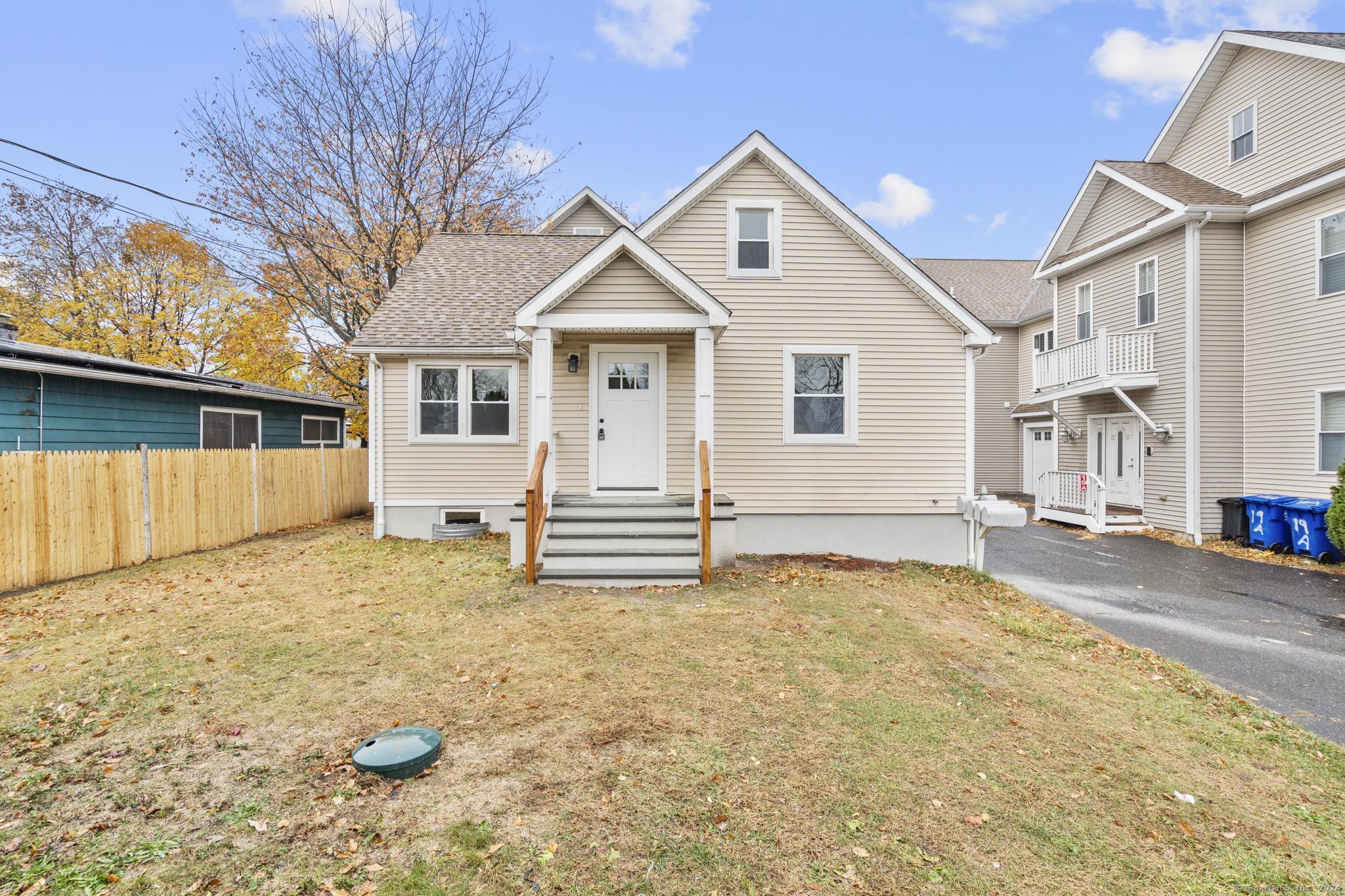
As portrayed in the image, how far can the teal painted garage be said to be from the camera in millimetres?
10656

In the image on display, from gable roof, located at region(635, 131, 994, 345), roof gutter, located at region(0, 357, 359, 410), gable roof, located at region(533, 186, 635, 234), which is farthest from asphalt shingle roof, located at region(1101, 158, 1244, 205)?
roof gutter, located at region(0, 357, 359, 410)

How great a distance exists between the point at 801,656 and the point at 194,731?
4398 millimetres

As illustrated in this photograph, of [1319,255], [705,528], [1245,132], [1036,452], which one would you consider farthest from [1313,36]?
[705,528]

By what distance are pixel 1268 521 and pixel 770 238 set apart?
Result: 10803mm

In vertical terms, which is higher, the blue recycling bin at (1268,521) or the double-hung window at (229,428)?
the double-hung window at (229,428)

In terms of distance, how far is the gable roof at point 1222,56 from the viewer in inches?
484

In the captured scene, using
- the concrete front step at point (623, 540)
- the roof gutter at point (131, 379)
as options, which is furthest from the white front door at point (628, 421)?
the roof gutter at point (131, 379)

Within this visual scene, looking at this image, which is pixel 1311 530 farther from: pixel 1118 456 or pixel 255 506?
pixel 255 506

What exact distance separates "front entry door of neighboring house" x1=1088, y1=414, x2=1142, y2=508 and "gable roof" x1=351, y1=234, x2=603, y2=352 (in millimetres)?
13649

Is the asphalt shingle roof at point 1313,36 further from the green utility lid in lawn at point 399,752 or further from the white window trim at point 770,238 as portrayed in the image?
the green utility lid in lawn at point 399,752

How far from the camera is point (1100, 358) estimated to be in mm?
15250

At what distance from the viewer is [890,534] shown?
34.0ft

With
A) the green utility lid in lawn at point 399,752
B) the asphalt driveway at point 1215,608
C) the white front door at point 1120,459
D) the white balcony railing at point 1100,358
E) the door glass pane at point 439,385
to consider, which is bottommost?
the asphalt driveway at point 1215,608

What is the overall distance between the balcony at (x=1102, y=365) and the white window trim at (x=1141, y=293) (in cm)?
26
